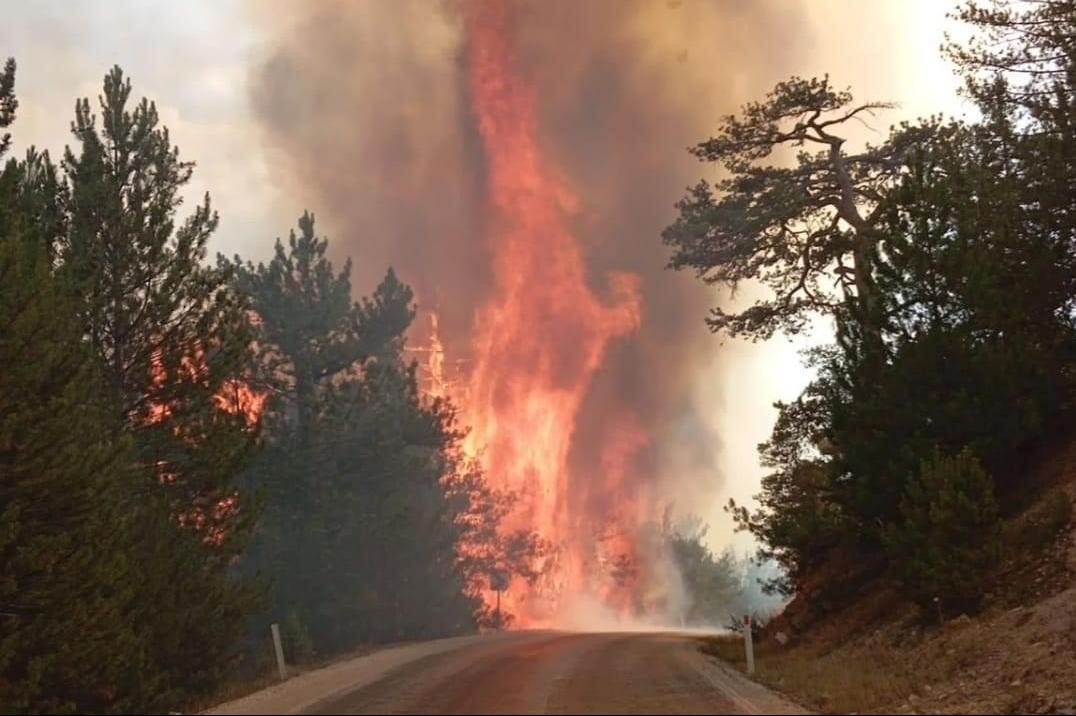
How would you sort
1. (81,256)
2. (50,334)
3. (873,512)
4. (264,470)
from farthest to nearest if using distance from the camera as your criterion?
(264,470) → (81,256) → (873,512) → (50,334)

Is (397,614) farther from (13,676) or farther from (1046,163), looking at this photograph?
(1046,163)

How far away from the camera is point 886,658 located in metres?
14.8

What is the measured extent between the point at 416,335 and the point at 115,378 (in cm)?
6858

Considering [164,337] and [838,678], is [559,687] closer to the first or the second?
[838,678]

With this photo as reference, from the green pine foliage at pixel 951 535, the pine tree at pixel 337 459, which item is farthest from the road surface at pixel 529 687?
the pine tree at pixel 337 459

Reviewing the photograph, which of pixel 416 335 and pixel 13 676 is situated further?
pixel 416 335

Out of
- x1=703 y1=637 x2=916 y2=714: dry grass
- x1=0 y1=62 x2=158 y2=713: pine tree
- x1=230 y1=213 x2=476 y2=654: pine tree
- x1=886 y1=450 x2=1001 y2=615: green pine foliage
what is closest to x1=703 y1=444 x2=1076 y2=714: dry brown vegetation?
x1=703 y1=637 x2=916 y2=714: dry grass

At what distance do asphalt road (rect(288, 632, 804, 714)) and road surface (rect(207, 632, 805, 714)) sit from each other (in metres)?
0.01

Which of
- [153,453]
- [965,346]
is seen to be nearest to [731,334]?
[965,346]

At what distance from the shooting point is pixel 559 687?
1442 centimetres

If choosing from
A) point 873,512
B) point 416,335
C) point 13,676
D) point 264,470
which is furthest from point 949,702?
point 416,335

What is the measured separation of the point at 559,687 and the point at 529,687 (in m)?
0.51

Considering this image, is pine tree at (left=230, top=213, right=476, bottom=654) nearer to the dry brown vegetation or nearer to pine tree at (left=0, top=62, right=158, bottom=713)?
pine tree at (left=0, top=62, right=158, bottom=713)

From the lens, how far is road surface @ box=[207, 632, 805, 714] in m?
12.2
